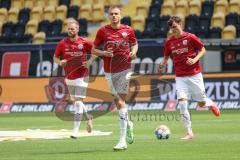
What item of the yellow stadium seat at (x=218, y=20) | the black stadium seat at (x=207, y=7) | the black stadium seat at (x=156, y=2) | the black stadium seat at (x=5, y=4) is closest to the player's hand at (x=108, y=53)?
the yellow stadium seat at (x=218, y=20)

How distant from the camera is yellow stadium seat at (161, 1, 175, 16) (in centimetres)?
3562

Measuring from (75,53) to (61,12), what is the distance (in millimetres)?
20371

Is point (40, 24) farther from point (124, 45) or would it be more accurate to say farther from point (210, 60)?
point (124, 45)

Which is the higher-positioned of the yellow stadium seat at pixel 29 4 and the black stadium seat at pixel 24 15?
the yellow stadium seat at pixel 29 4

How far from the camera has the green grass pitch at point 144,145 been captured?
12.9 m

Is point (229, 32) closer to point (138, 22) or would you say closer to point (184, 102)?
point (138, 22)

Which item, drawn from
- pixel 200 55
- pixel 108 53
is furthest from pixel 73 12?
pixel 108 53

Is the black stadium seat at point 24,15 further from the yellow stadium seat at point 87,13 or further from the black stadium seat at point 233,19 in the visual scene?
the black stadium seat at point 233,19

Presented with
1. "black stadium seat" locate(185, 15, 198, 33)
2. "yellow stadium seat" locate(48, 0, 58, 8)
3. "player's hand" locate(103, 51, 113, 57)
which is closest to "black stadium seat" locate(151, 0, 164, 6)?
"black stadium seat" locate(185, 15, 198, 33)

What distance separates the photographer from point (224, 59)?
103ft

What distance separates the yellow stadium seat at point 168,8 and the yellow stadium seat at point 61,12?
18.4 ft

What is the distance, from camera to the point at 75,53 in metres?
19.0

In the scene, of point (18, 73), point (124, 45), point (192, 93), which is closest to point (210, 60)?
point (18, 73)

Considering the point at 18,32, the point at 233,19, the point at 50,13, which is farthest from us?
the point at 50,13
